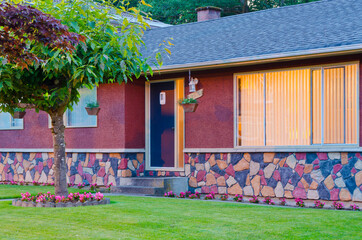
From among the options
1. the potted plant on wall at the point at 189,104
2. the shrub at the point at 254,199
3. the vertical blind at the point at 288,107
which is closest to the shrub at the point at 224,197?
the shrub at the point at 254,199

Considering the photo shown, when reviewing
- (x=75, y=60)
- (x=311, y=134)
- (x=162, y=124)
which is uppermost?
(x=75, y=60)

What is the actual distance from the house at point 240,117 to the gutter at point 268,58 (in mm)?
21

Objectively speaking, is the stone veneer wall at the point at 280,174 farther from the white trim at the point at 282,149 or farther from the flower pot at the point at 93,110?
the flower pot at the point at 93,110

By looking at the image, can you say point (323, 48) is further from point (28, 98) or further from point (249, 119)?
point (28, 98)

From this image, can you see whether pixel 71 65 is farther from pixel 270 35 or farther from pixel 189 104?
pixel 270 35

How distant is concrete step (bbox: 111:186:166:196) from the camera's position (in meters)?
12.1

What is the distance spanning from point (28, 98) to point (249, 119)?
15.2 ft

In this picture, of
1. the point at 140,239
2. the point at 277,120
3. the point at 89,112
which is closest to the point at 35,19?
the point at 140,239

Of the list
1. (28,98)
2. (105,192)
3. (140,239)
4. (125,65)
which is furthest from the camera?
(105,192)

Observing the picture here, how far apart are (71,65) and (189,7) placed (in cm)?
1877

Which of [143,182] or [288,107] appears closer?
[288,107]

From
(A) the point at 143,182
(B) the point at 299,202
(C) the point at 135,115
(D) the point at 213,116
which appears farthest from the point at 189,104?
(B) the point at 299,202

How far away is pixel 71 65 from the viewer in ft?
29.0

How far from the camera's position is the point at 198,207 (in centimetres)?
948
